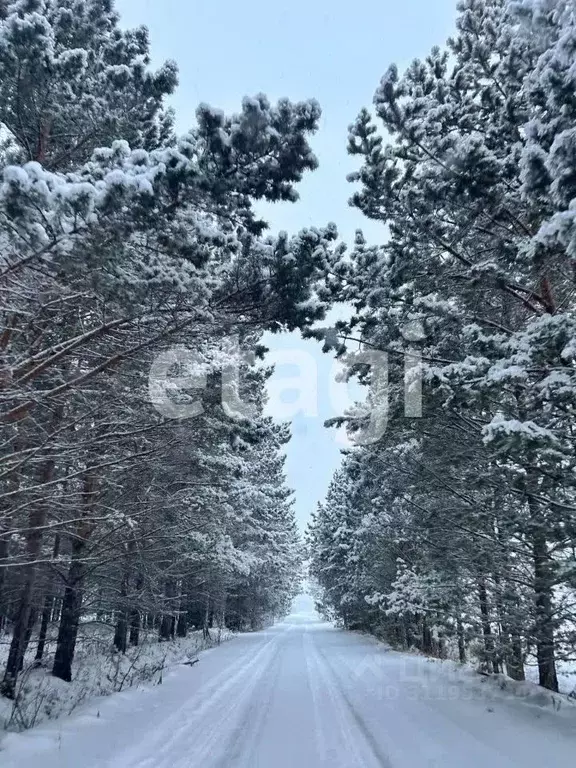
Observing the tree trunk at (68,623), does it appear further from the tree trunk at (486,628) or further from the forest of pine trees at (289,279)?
the tree trunk at (486,628)

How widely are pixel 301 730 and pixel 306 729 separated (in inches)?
3.8

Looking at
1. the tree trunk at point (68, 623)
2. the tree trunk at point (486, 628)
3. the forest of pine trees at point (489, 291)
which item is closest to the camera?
the forest of pine trees at point (489, 291)

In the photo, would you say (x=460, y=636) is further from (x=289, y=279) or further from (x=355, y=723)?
(x=289, y=279)

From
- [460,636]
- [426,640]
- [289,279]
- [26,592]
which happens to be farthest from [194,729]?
[426,640]

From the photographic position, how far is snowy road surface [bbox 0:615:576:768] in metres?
5.62

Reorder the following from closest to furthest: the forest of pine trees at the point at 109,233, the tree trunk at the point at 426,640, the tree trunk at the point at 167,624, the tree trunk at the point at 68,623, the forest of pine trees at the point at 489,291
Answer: the forest of pine trees at the point at 109,233
the forest of pine trees at the point at 489,291
the tree trunk at the point at 68,623
the tree trunk at the point at 426,640
the tree trunk at the point at 167,624

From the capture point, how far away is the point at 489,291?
886 cm

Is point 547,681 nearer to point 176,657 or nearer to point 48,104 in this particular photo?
point 176,657

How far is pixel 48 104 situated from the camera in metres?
6.16

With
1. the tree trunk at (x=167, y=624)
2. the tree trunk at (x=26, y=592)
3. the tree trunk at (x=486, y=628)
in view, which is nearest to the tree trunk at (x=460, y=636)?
the tree trunk at (x=486, y=628)

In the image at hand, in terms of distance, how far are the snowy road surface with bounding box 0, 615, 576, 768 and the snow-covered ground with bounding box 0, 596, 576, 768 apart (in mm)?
15

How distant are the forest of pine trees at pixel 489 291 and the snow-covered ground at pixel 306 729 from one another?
1507 millimetres

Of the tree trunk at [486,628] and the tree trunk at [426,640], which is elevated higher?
the tree trunk at [486,628]

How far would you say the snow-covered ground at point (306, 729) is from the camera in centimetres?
563
